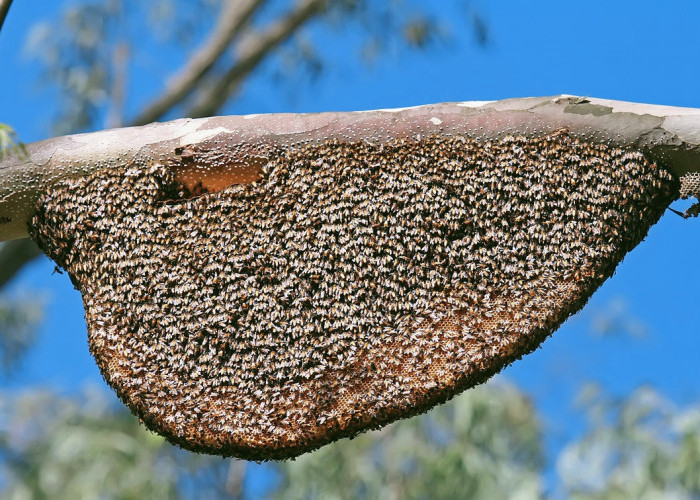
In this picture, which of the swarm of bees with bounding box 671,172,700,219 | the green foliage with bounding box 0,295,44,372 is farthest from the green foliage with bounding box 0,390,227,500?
the swarm of bees with bounding box 671,172,700,219

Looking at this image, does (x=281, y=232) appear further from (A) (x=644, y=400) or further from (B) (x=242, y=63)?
(A) (x=644, y=400)

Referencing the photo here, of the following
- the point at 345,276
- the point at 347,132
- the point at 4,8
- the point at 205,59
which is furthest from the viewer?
the point at 205,59

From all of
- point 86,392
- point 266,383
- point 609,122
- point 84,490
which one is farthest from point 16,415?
point 609,122

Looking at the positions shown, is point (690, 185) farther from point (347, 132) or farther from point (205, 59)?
point (205, 59)

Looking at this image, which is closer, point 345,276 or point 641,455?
point 345,276

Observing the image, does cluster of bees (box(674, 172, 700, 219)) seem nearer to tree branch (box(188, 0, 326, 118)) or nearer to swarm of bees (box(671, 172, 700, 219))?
swarm of bees (box(671, 172, 700, 219))

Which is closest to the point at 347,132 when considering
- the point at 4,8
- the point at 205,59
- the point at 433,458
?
the point at 4,8
